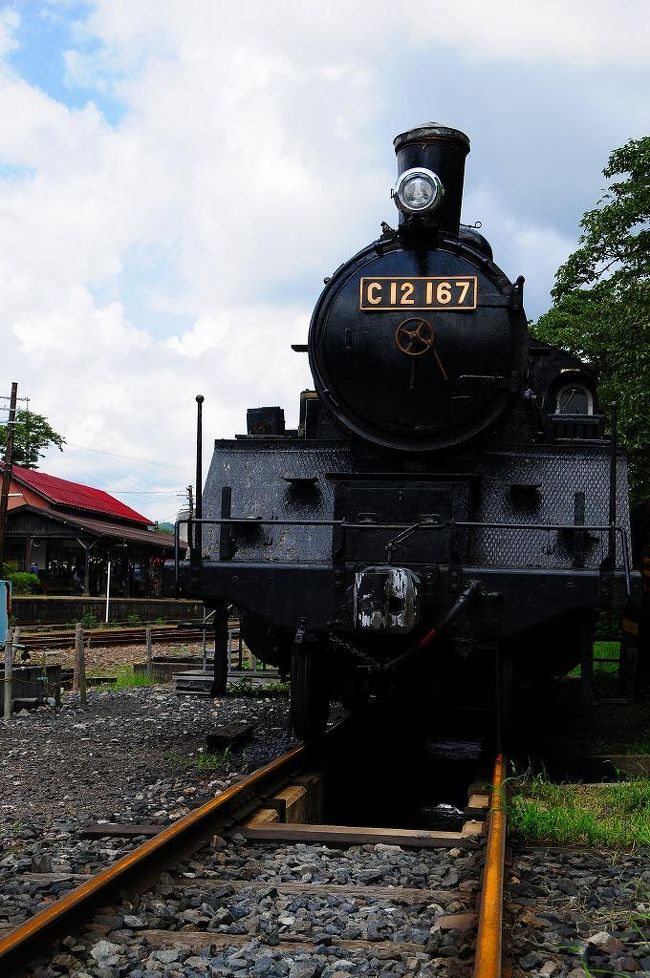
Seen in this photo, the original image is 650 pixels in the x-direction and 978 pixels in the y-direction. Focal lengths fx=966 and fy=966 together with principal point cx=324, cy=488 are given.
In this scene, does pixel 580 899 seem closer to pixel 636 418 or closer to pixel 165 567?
pixel 165 567

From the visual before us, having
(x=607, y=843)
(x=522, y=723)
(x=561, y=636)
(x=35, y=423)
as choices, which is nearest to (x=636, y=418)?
(x=522, y=723)

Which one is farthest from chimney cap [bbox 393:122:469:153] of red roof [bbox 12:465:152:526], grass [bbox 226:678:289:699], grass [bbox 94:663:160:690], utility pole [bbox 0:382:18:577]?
red roof [bbox 12:465:152:526]

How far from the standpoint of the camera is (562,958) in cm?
299

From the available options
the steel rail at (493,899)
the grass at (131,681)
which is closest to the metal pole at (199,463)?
the steel rail at (493,899)

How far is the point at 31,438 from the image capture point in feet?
164

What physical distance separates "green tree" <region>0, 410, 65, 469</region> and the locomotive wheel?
46.1 metres

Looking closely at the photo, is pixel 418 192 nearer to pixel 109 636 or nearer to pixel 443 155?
pixel 443 155

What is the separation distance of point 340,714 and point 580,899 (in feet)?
18.9

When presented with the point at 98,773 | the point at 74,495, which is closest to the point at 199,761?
the point at 98,773

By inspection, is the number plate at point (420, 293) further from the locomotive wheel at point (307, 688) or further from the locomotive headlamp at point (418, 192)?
the locomotive wheel at point (307, 688)

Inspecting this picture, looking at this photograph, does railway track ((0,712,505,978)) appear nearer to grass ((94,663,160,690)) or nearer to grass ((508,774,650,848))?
grass ((508,774,650,848))

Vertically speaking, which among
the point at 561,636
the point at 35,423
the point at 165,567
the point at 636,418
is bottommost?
the point at 561,636

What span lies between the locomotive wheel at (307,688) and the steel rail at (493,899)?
4.63ft

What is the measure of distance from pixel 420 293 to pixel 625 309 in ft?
25.6
